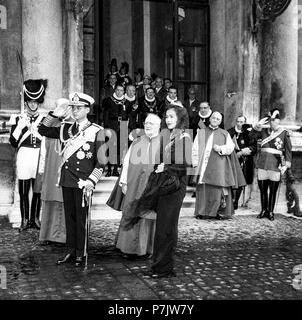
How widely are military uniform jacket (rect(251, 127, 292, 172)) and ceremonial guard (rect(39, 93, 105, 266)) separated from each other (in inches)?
152

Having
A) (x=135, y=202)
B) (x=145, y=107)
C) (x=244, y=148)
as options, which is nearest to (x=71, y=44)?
(x=145, y=107)

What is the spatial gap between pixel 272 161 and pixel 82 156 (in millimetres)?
4091

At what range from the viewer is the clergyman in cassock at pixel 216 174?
28.2ft

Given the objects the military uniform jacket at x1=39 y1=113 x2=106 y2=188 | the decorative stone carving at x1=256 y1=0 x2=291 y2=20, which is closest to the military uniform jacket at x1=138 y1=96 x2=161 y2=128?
the decorative stone carving at x1=256 y1=0 x2=291 y2=20

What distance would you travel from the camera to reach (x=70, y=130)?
584cm

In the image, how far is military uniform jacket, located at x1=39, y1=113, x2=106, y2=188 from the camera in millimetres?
5688

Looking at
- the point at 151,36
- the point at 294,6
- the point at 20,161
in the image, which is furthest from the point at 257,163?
the point at 151,36

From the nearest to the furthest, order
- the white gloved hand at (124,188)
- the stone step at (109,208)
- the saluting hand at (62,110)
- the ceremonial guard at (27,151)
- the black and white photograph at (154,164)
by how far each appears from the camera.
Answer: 1. the black and white photograph at (154,164)
2. the saluting hand at (62,110)
3. the white gloved hand at (124,188)
4. the ceremonial guard at (27,151)
5. the stone step at (109,208)

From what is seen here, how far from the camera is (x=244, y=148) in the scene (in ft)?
30.0

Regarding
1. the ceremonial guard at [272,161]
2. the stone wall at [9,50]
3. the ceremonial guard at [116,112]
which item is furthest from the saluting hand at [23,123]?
the ceremonial guard at [272,161]

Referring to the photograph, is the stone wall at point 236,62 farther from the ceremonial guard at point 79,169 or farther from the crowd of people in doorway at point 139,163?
the ceremonial guard at point 79,169

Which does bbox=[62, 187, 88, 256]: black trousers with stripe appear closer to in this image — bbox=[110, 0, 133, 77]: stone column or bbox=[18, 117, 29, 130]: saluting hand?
bbox=[18, 117, 29, 130]: saluting hand

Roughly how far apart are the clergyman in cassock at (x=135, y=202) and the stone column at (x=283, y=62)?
474cm

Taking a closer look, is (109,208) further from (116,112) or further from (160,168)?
(160,168)
